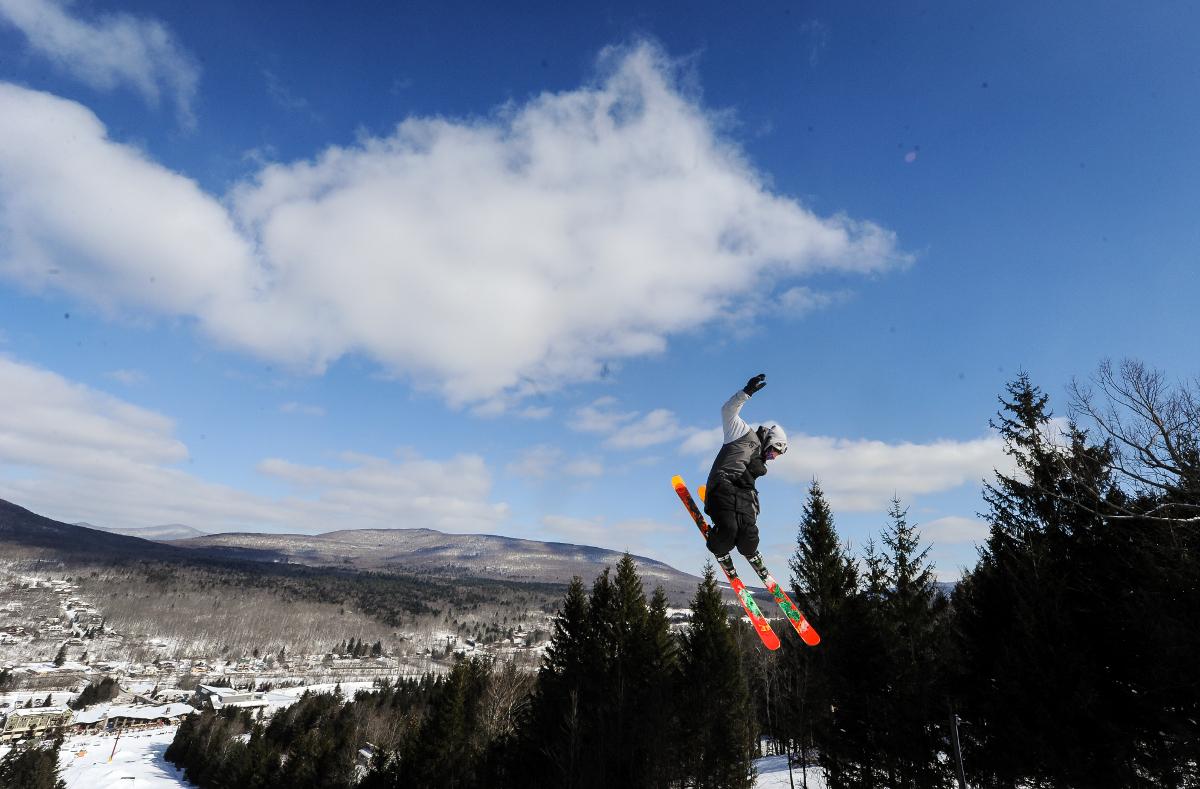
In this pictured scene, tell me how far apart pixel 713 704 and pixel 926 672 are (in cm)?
934

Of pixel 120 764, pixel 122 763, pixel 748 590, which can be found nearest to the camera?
pixel 748 590

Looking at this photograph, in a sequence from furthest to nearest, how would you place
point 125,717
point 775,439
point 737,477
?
point 125,717, point 775,439, point 737,477

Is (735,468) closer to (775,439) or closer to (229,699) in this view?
(775,439)

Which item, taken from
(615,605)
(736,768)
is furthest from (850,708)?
(615,605)

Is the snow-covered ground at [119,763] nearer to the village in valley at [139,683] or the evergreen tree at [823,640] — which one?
the village in valley at [139,683]

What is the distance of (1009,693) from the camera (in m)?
14.4

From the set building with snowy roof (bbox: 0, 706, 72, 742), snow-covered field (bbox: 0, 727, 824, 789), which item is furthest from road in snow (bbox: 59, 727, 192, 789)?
building with snowy roof (bbox: 0, 706, 72, 742)

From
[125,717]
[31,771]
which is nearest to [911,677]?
[31,771]

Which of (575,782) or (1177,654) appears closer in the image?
(1177,654)

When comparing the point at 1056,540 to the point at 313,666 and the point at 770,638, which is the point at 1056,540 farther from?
the point at 313,666

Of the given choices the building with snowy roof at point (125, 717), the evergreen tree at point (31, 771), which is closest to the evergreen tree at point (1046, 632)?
the evergreen tree at point (31, 771)

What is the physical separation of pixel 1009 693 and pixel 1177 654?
3771 millimetres

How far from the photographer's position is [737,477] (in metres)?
8.18

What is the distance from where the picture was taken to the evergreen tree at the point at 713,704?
23.9 m
